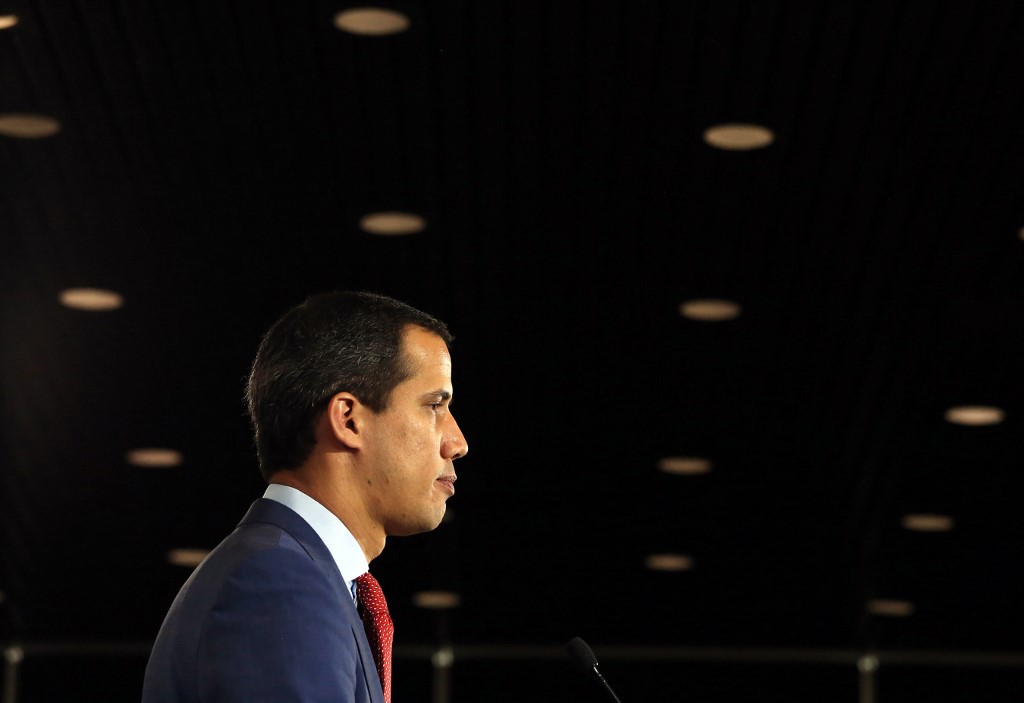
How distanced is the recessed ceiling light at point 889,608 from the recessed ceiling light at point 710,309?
4973 millimetres

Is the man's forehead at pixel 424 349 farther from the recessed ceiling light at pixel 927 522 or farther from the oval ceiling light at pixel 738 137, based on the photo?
the recessed ceiling light at pixel 927 522

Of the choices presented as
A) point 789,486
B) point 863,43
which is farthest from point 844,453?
point 863,43

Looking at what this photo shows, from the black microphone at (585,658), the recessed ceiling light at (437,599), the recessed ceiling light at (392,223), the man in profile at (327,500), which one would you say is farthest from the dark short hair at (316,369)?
the recessed ceiling light at (437,599)

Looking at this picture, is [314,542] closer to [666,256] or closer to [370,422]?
[370,422]

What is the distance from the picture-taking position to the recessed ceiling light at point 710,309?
6750 millimetres

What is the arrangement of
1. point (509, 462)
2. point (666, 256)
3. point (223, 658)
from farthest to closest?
point (509, 462)
point (666, 256)
point (223, 658)

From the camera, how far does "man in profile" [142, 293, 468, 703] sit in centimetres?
185

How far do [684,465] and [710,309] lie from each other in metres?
2.21

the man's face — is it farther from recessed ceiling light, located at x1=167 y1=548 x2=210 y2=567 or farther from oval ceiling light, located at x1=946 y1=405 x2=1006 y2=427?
recessed ceiling light, located at x1=167 y1=548 x2=210 y2=567

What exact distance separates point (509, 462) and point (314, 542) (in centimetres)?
683

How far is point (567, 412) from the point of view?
8.05m

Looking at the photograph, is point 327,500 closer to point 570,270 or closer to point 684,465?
point 570,270

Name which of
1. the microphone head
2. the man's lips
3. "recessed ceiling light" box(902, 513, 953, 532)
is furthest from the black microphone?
"recessed ceiling light" box(902, 513, 953, 532)

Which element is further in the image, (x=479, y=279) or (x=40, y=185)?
(x=479, y=279)
